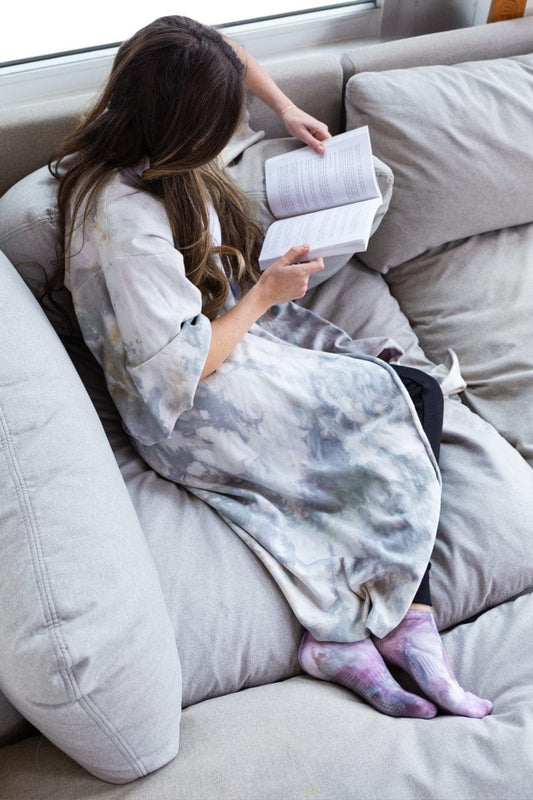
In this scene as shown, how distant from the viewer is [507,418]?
1406 mm

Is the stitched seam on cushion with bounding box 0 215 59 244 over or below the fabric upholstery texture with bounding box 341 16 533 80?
below

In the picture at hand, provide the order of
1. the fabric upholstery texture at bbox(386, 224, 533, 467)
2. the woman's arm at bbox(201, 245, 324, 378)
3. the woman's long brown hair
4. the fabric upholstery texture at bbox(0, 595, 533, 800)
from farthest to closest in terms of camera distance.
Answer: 1. the fabric upholstery texture at bbox(386, 224, 533, 467)
2. the woman's arm at bbox(201, 245, 324, 378)
3. the woman's long brown hair
4. the fabric upholstery texture at bbox(0, 595, 533, 800)

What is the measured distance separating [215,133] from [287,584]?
27.5 inches

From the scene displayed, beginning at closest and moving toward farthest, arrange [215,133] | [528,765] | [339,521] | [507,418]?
[528,765]
[215,133]
[339,521]
[507,418]

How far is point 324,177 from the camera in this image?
4.62 feet

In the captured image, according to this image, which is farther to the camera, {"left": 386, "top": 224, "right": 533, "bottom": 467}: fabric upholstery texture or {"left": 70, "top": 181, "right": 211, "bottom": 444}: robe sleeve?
{"left": 386, "top": 224, "right": 533, "bottom": 467}: fabric upholstery texture

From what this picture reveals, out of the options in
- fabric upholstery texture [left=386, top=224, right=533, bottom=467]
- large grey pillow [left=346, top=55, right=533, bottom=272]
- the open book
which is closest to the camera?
the open book

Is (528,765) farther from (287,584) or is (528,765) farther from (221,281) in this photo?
(221,281)

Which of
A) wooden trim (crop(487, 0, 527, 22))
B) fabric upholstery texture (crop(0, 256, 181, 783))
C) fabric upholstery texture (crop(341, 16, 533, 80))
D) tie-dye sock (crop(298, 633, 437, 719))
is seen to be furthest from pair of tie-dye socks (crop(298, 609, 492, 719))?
wooden trim (crop(487, 0, 527, 22))

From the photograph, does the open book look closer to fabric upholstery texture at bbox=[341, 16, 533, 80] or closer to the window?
fabric upholstery texture at bbox=[341, 16, 533, 80]

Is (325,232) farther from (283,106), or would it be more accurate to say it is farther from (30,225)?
(30,225)

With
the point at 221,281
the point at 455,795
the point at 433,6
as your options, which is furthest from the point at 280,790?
the point at 433,6

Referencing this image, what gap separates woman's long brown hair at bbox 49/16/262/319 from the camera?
1.00 m

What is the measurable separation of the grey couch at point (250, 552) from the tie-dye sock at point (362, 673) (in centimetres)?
3
